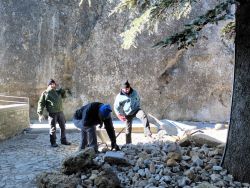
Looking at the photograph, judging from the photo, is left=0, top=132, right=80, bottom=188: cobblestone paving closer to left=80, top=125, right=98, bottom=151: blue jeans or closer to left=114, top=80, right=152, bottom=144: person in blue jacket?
left=80, top=125, right=98, bottom=151: blue jeans

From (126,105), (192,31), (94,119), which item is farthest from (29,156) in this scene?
(192,31)

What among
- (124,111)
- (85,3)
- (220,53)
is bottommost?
(124,111)

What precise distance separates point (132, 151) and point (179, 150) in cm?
100

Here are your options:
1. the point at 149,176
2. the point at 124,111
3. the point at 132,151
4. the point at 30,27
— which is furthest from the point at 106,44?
the point at 149,176

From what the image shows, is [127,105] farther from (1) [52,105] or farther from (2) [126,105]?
(1) [52,105]

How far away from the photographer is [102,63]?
62.3ft

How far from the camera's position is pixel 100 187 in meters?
6.60

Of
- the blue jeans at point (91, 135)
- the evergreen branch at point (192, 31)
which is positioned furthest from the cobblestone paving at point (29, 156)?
the evergreen branch at point (192, 31)

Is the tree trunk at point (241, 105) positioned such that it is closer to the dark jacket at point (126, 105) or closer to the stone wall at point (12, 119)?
the dark jacket at point (126, 105)

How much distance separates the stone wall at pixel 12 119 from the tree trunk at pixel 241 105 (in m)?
7.98

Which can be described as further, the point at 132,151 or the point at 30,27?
the point at 30,27

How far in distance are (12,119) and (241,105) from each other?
8772mm

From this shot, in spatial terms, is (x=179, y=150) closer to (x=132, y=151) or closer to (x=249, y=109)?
(x=132, y=151)

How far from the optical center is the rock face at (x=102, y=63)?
18828 millimetres
